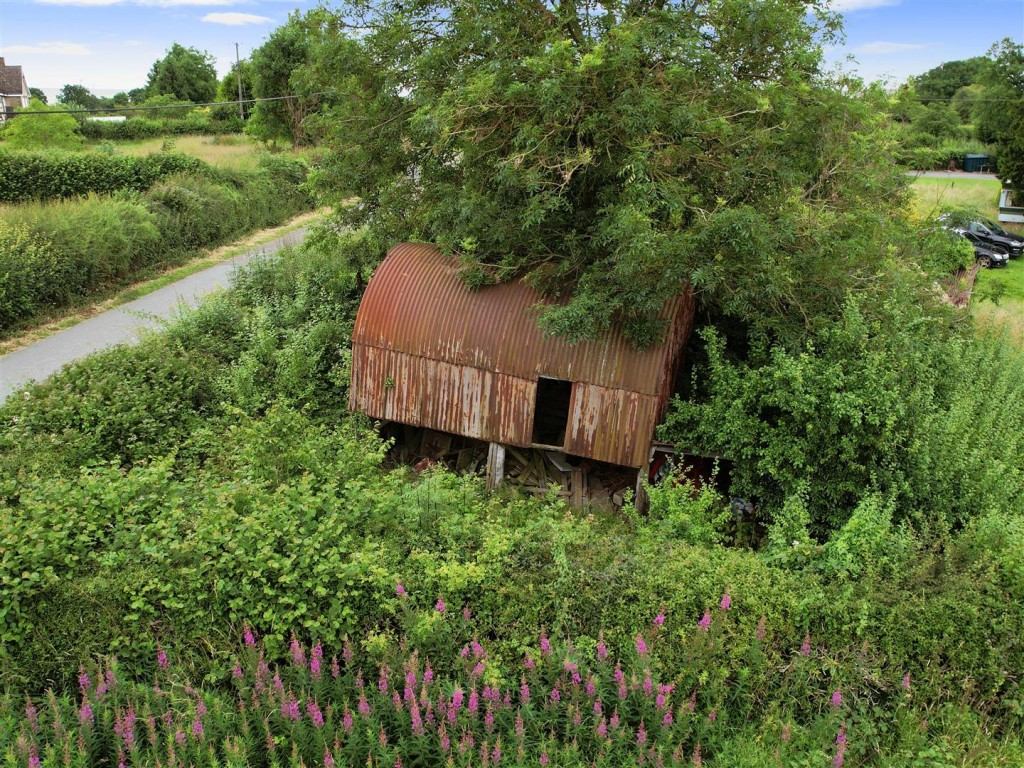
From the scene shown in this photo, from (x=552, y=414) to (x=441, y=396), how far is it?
2522 mm

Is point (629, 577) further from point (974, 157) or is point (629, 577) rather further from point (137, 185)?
point (974, 157)

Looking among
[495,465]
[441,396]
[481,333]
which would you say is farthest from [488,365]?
[495,465]

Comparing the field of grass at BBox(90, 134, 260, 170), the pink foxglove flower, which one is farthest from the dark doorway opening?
the field of grass at BBox(90, 134, 260, 170)

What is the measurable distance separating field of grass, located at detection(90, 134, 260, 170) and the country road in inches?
453

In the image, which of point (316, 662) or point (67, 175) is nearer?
point (316, 662)

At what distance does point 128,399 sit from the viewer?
12.2 meters

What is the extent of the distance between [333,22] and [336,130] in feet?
6.64

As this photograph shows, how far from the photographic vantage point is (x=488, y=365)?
37.4ft

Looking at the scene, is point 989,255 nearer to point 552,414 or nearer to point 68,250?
point 552,414

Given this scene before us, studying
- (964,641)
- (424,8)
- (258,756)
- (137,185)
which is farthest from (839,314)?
(137,185)

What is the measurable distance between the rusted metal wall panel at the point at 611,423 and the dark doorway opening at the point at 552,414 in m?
2.00

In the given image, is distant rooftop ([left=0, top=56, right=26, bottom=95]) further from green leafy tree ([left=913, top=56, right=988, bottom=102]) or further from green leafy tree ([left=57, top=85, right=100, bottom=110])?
green leafy tree ([left=913, top=56, right=988, bottom=102])

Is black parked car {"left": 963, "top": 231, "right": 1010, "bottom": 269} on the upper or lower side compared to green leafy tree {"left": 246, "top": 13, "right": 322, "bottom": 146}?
lower

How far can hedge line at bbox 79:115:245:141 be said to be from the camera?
4719 cm
